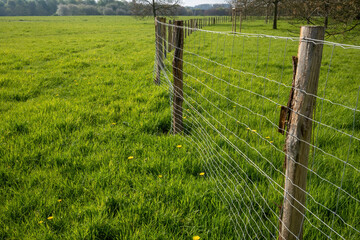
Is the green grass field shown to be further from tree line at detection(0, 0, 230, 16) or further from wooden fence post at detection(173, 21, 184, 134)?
tree line at detection(0, 0, 230, 16)

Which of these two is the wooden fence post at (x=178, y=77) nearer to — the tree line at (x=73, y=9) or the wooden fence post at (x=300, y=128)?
the wooden fence post at (x=300, y=128)

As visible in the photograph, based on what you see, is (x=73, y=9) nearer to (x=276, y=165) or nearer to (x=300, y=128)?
(x=276, y=165)

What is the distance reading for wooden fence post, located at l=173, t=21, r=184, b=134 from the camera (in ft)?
12.1

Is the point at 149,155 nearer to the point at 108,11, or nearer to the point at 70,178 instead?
the point at 70,178

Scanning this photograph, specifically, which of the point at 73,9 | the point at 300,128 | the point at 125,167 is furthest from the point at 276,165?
the point at 73,9

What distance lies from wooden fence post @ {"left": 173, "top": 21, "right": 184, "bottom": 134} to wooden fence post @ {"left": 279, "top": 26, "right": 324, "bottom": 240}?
2357 millimetres

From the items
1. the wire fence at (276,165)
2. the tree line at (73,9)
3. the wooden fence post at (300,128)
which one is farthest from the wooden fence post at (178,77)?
the tree line at (73,9)


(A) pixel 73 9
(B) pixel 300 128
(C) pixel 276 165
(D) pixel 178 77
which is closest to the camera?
(B) pixel 300 128

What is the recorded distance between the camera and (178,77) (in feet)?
12.4

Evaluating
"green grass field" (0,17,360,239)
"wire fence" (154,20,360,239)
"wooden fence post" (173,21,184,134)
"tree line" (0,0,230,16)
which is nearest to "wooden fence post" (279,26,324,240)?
"wire fence" (154,20,360,239)

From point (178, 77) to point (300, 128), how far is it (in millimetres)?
2502

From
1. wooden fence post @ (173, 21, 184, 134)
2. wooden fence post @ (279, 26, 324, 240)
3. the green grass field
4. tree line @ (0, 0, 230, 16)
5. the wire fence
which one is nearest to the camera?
wooden fence post @ (279, 26, 324, 240)

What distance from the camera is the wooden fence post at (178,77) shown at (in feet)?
12.1

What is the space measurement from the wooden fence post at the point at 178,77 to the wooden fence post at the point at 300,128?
2.36 metres
